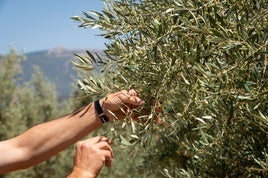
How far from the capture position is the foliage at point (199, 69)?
1920 mm

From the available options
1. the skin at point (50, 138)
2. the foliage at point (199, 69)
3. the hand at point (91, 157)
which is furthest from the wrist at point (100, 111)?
the hand at point (91, 157)

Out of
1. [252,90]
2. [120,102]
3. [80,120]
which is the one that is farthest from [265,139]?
[80,120]

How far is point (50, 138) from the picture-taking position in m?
3.11

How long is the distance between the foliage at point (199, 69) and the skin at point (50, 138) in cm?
35

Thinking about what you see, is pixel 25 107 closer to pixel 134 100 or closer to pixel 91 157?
pixel 91 157

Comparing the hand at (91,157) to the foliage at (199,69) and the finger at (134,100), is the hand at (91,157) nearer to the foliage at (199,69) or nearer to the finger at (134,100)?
the foliage at (199,69)

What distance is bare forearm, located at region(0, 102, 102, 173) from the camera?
2.98m

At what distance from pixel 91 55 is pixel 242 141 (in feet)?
3.31

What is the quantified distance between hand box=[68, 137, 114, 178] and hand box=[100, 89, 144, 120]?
0.21 metres

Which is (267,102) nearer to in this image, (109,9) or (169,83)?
(169,83)

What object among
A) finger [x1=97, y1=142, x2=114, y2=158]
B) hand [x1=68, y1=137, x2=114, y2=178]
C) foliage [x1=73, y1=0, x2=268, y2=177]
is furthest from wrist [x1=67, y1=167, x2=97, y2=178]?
foliage [x1=73, y1=0, x2=268, y2=177]

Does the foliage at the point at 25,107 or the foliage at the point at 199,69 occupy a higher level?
the foliage at the point at 199,69

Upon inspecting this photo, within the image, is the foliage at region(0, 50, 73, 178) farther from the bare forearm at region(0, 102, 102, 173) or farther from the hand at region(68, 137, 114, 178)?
the hand at region(68, 137, 114, 178)

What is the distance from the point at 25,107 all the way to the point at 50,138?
80.5ft
